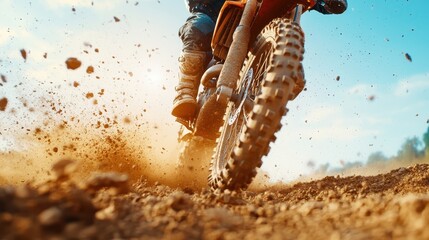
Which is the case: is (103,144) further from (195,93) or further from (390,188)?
(390,188)

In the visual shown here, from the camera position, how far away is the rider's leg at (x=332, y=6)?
4.26 meters

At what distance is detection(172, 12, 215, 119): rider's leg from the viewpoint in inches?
188

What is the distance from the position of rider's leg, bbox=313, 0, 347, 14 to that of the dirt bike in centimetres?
44

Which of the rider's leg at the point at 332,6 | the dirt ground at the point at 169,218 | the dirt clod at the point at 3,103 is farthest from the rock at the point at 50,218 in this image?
the dirt clod at the point at 3,103

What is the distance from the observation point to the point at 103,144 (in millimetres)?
6055

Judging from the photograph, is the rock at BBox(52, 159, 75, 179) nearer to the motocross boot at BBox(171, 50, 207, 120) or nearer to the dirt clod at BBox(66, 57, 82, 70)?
the dirt clod at BBox(66, 57, 82, 70)

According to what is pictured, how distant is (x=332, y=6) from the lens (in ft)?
14.1

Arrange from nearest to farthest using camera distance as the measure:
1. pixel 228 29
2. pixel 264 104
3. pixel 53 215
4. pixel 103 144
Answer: pixel 53 215 < pixel 264 104 < pixel 228 29 < pixel 103 144

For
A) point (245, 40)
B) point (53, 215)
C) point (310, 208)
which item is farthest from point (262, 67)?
point (53, 215)

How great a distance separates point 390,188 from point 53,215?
3564mm

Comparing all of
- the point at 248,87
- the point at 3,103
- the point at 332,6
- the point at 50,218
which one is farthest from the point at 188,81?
the point at 50,218

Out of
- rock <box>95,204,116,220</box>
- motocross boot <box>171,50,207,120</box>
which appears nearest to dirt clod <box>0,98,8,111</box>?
motocross boot <box>171,50,207,120</box>

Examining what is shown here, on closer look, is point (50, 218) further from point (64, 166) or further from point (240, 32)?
point (240, 32)

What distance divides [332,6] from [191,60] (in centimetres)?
176
